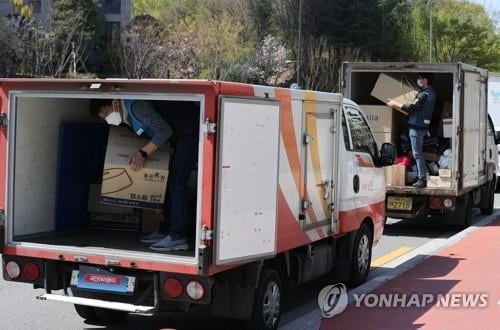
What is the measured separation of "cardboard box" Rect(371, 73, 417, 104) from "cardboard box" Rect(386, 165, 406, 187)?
1166 millimetres

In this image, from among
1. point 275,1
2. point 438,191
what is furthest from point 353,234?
point 275,1

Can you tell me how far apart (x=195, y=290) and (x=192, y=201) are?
122 centimetres

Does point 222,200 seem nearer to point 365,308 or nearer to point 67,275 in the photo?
point 67,275

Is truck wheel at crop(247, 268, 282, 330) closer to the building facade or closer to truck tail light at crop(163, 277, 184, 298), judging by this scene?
truck tail light at crop(163, 277, 184, 298)

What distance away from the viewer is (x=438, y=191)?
1294 cm

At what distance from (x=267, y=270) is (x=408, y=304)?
2127 mm

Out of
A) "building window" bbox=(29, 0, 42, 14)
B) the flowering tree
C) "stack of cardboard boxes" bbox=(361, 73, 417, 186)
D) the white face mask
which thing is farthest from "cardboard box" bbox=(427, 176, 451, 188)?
the flowering tree

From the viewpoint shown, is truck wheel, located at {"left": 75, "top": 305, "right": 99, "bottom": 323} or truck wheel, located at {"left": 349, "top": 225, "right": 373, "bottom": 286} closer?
truck wheel, located at {"left": 75, "top": 305, "right": 99, "bottom": 323}

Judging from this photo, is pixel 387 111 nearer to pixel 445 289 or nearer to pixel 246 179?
pixel 445 289

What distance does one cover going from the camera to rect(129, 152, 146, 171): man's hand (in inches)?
255

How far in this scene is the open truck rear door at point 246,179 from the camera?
549 centimetres

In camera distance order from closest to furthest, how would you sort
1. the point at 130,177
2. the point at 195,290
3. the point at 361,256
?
the point at 195,290 < the point at 130,177 < the point at 361,256

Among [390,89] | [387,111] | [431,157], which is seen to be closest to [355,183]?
[387,111]

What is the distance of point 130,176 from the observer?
260 inches
